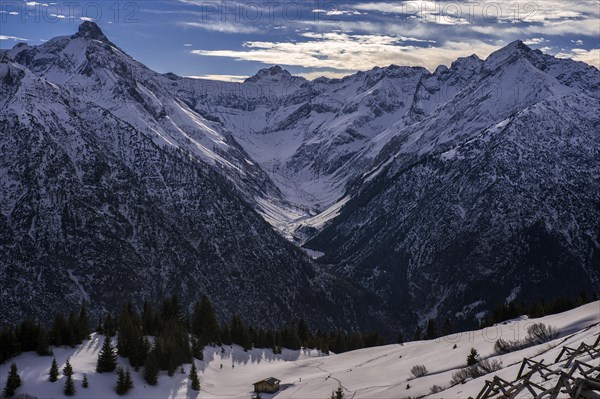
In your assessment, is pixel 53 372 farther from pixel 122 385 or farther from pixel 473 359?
pixel 473 359

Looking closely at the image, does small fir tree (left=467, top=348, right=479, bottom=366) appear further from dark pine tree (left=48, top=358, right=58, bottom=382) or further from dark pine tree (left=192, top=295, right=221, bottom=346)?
dark pine tree (left=192, top=295, right=221, bottom=346)

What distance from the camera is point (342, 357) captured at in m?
127

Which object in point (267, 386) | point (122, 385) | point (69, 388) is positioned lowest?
point (267, 386)

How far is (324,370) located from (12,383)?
52.4 meters

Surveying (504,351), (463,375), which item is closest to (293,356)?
(504,351)

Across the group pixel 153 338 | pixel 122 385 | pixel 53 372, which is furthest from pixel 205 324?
pixel 53 372

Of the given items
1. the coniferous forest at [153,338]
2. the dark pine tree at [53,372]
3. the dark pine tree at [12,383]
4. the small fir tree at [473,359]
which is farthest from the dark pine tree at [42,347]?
the small fir tree at [473,359]

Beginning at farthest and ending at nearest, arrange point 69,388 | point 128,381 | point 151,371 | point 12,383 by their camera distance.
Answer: point 151,371, point 128,381, point 69,388, point 12,383

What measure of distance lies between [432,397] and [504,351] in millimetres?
29398

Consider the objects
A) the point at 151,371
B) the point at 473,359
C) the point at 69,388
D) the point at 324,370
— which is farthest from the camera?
the point at 324,370

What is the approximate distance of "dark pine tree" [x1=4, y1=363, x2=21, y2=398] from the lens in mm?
87812

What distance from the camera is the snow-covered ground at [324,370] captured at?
3095 inches

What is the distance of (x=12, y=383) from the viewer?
88.2 m

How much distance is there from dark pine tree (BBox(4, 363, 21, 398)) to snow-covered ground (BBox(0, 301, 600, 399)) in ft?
3.20
